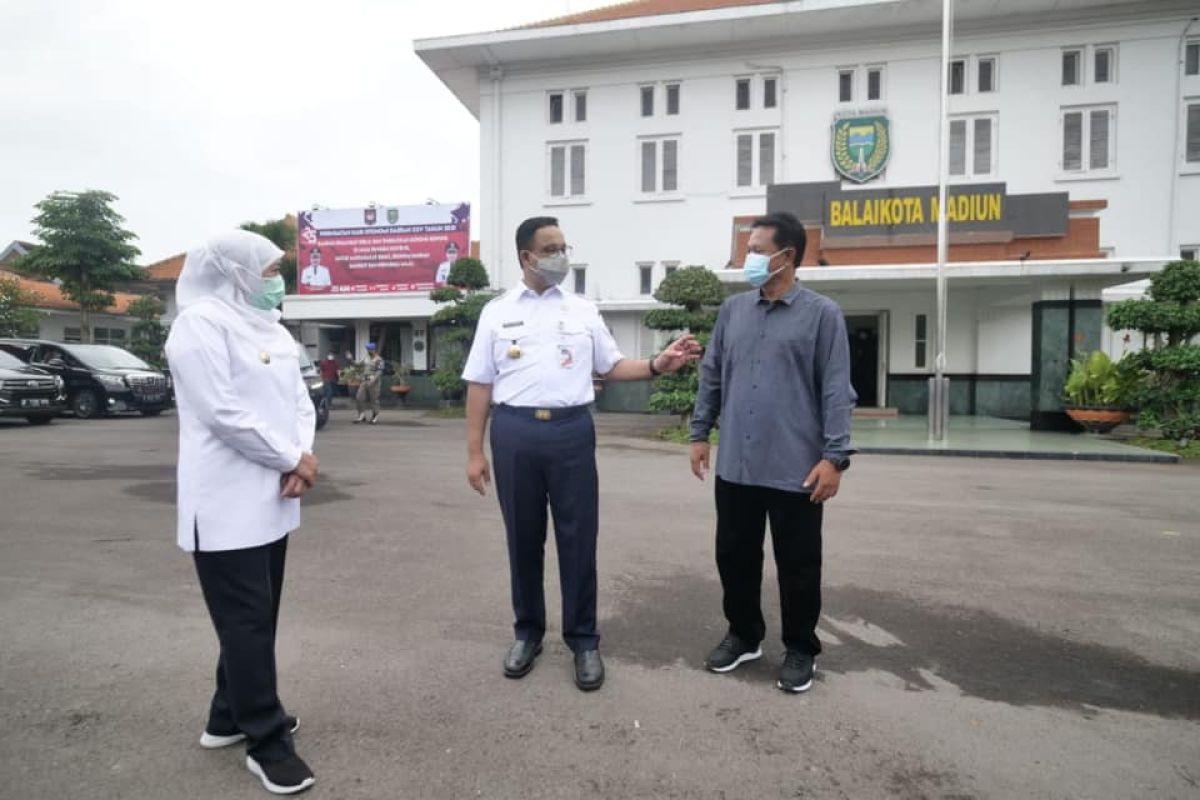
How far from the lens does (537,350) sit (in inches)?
129

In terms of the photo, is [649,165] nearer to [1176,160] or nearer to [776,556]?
[1176,160]

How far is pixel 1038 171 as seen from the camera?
67.5 ft

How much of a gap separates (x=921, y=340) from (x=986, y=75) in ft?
25.6

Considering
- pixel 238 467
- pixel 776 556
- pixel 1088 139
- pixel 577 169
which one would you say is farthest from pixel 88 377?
pixel 1088 139

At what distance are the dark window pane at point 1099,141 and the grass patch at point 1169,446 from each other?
1088cm

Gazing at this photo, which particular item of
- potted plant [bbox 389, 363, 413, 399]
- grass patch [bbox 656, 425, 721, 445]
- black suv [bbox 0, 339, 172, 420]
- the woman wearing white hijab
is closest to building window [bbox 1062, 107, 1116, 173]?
grass patch [bbox 656, 425, 721, 445]

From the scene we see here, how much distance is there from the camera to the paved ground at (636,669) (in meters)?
2.52

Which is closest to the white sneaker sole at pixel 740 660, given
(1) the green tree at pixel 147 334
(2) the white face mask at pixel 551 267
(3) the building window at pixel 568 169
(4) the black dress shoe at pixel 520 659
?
(4) the black dress shoe at pixel 520 659

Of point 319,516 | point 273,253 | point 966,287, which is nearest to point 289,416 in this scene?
point 273,253

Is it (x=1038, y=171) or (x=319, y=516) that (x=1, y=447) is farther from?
(x=1038, y=171)

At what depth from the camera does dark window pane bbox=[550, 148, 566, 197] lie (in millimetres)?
23641

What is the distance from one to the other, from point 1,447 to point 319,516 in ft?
25.5

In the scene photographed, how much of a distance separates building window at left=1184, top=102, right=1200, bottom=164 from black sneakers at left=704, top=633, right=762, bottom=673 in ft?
75.9

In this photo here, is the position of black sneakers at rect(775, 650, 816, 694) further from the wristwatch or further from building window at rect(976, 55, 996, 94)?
building window at rect(976, 55, 996, 94)
